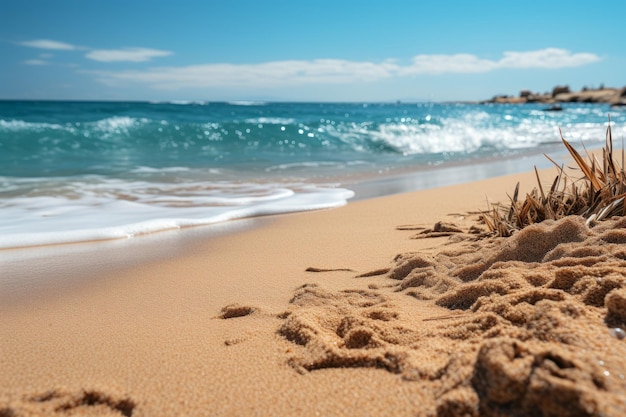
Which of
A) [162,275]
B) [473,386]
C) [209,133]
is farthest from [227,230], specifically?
[209,133]

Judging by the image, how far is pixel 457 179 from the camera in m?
7.12

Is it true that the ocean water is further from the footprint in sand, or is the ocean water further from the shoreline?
the footprint in sand

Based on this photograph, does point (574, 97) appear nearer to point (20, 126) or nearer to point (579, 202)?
point (20, 126)

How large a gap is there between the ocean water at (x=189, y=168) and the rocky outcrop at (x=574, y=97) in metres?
41.2

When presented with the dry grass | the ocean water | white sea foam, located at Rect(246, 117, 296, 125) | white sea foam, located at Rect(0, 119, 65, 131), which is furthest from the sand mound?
white sea foam, located at Rect(246, 117, 296, 125)

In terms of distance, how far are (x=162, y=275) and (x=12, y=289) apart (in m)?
0.74

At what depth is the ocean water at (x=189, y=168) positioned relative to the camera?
15.4 ft

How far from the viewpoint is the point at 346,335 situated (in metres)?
1.75

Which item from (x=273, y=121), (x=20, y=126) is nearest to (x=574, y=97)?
(x=273, y=121)

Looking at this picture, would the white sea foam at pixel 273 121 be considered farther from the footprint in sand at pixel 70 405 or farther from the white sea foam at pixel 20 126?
the footprint in sand at pixel 70 405

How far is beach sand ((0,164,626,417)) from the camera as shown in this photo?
1.27m

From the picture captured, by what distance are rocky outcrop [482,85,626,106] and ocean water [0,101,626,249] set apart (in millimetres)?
41213

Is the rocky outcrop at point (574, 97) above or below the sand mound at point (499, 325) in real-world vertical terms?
above

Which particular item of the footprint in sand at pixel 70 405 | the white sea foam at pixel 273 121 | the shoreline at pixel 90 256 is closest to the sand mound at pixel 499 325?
the footprint in sand at pixel 70 405
